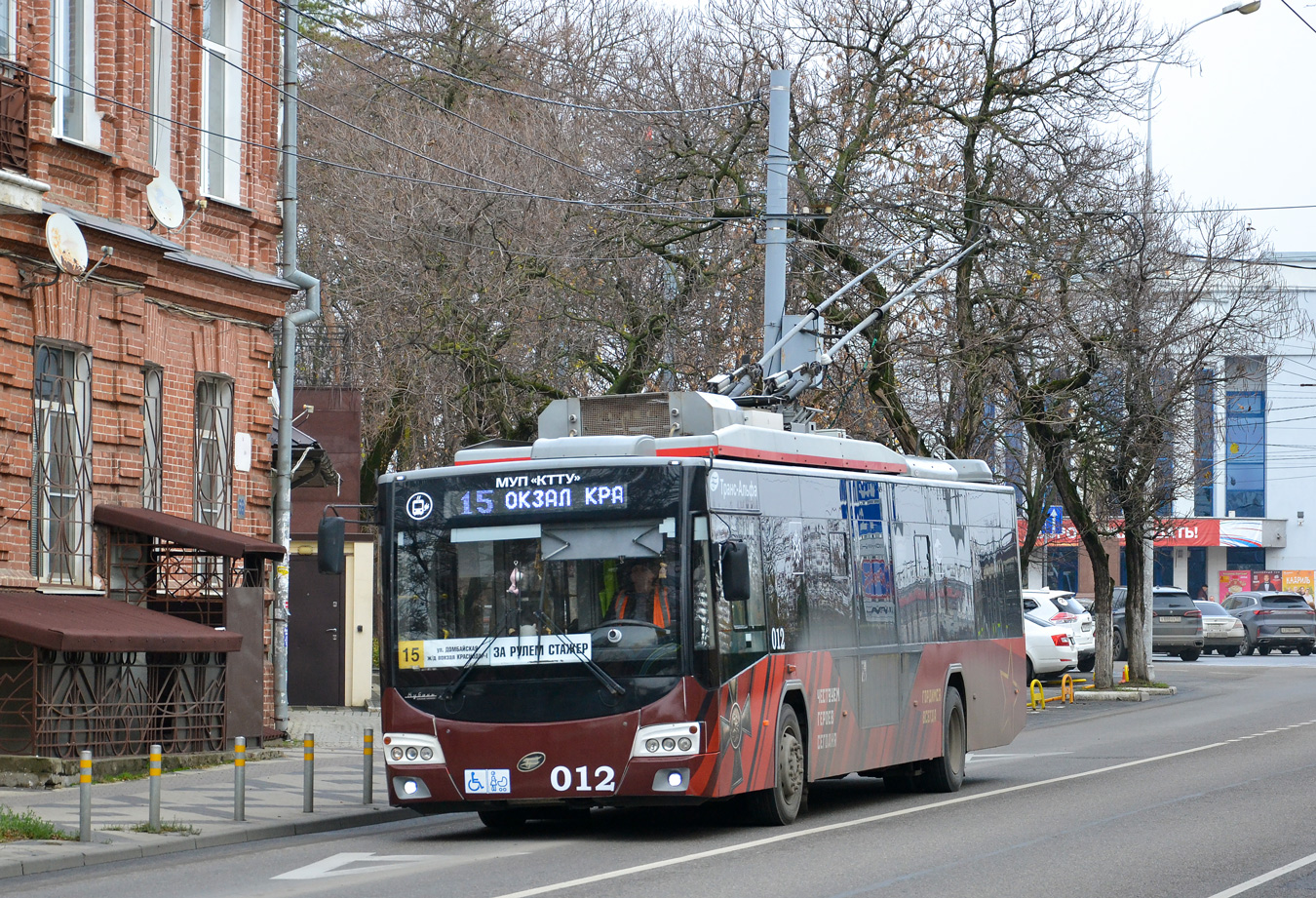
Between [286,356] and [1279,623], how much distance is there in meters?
32.9

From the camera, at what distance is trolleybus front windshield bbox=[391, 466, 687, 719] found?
12.8 metres

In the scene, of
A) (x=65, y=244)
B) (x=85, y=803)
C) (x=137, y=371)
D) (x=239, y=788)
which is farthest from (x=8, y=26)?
(x=85, y=803)

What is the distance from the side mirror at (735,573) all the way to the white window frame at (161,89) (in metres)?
10.3

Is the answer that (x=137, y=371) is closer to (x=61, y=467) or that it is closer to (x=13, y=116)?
(x=61, y=467)

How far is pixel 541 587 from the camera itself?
1306cm

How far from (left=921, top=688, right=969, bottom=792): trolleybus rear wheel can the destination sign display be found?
5534 mm

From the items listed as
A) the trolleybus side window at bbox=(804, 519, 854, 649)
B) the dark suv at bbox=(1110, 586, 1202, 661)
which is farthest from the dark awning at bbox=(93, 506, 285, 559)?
the dark suv at bbox=(1110, 586, 1202, 661)

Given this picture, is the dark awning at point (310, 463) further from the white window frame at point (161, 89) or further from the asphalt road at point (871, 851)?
the asphalt road at point (871, 851)

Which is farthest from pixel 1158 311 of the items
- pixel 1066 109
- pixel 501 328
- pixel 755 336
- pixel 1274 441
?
pixel 1274 441

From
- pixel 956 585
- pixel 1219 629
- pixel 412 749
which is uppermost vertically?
pixel 956 585

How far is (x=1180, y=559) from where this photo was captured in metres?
69.0

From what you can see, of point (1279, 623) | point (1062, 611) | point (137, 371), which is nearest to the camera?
point (137, 371)

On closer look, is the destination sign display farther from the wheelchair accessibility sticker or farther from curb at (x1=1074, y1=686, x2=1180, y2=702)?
Answer: curb at (x1=1074, y1=686, x2=1180, y2=702)

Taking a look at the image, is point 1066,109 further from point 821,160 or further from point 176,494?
point 176,494
